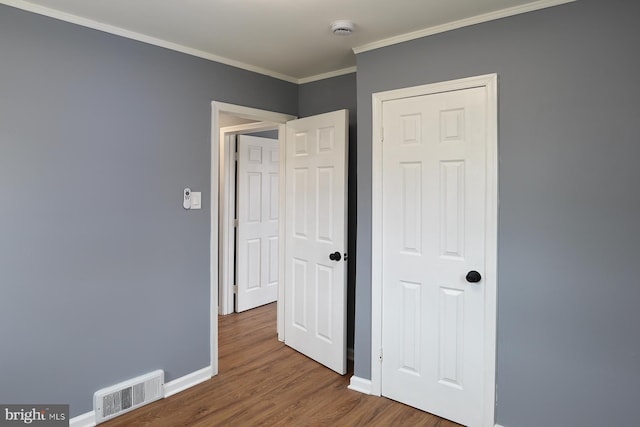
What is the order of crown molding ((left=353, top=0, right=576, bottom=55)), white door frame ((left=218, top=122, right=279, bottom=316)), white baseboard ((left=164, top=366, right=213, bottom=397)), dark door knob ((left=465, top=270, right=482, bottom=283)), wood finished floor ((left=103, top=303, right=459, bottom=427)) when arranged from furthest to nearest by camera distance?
white door frame ((left=218, top=122, right=279, bottom=316)), white baseboard ((left=164, top=366, right=213, bottom=397)), wood finished floor ((left=103, top=303, right=459, bottom=427)), dark door knob ((left=465, top=270, right=482, bottom=283)), crown molding ((left=353, top=0, right=576, bottom=55))

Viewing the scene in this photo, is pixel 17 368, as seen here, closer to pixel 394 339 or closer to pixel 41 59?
pixel 41 59

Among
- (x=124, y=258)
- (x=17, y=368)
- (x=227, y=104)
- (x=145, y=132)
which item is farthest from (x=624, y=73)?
(x=17, y=368)

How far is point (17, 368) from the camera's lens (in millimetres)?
2062

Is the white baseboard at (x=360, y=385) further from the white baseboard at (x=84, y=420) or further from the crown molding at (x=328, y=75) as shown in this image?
the crown molding at (x=328, y=75)

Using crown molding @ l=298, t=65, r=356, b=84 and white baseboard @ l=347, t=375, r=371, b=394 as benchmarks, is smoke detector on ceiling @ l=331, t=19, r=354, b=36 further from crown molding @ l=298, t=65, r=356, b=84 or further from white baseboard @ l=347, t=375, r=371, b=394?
white baseboard @ l=347, t=375, r=371, b=394

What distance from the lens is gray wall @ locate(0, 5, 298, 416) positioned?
206 centimetres

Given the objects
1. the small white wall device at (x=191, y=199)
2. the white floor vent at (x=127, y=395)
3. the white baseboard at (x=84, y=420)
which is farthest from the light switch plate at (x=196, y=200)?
the white baseboard at (x=84, y=420)

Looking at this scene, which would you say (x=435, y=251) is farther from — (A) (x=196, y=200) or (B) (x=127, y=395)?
(B) (x=127, y=395)

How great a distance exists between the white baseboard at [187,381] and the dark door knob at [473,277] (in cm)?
203

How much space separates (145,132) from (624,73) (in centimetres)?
275

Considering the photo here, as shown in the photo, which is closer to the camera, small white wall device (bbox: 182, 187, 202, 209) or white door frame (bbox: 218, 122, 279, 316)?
small white wall device (bbox: 182, 187, 202, 209)

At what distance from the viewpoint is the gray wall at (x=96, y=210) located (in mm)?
2057

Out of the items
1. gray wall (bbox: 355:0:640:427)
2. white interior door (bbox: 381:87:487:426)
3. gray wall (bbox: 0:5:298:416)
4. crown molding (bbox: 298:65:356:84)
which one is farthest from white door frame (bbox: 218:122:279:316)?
gray wall (bbox: 355:0:640:427)

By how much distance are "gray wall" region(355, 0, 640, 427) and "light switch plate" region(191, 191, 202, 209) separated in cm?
194
